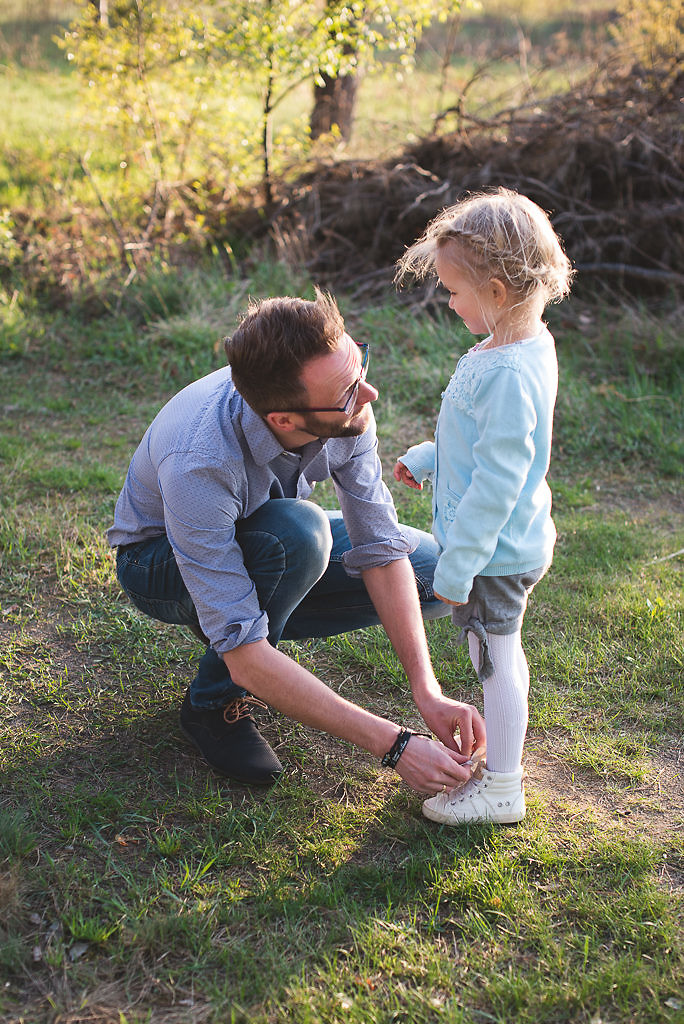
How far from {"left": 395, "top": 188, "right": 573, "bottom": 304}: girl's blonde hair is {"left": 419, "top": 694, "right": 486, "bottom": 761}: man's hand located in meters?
1.00

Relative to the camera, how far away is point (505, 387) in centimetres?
201

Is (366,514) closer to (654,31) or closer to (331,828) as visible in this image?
(331,828)

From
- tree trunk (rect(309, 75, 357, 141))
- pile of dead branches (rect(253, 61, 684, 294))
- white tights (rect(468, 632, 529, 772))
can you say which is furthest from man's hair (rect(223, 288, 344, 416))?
tree trunk (rect(309, 75, 357, 141))

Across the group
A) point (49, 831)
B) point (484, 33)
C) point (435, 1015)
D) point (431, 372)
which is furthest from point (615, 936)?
point (484, 33)

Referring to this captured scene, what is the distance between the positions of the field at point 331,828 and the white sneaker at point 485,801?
0.13 feet

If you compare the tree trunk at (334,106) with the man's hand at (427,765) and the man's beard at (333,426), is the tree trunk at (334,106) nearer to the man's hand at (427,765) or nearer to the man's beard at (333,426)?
the man's beard at (333,426)

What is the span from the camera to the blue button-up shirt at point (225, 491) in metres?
2.11

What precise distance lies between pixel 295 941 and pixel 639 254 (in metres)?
5.17

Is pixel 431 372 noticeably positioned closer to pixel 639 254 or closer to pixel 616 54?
pixel 639 254

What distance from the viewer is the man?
206cm

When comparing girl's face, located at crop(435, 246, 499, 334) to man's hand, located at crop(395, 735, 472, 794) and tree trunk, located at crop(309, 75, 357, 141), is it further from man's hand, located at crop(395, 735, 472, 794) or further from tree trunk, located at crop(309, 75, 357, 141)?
tree trunk, located at crop(309, 75, 357, 141)

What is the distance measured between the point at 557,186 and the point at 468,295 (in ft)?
14.3

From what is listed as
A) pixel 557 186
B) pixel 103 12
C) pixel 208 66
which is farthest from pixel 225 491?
pixel 103 12

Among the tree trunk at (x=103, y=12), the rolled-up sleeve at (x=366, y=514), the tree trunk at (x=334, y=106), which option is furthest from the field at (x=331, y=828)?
the tree trunk at (x=334, y=106)
